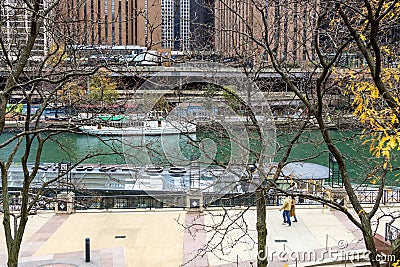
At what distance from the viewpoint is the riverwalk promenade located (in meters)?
14.2

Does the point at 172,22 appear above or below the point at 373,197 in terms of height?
above

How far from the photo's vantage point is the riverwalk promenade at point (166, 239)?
46.6 feet

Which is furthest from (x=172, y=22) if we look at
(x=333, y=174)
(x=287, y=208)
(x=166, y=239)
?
(x=333, y=174)

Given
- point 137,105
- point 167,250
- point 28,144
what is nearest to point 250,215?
point 167,250

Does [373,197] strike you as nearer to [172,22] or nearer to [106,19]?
[172,22]

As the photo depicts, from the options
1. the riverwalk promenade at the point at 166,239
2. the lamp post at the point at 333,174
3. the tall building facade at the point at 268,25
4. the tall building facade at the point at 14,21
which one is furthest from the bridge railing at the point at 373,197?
the tall building facade at the point at 14,21

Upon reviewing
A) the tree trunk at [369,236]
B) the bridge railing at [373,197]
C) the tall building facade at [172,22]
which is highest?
the tall building facade at [172,22]

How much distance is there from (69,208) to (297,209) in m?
8.48

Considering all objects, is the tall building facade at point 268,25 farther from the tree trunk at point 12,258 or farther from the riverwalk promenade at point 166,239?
the tree trunk at point 12,258

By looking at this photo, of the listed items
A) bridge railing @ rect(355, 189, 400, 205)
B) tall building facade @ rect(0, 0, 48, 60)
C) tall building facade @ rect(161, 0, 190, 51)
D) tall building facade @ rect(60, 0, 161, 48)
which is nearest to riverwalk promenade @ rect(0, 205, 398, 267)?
bridge railing @ rect(355, 189, 400, 205)

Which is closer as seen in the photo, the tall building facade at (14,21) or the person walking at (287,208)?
the tall building facade at (14,21)

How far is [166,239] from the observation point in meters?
16.3

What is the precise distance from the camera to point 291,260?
13.9 meters

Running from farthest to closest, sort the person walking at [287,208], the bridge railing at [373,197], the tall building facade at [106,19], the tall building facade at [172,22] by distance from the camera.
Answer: the bridge railing at [373,197] → the person walking at [287,208] → the tall building facade at [172,22] → the tall building facade at [106,19]
